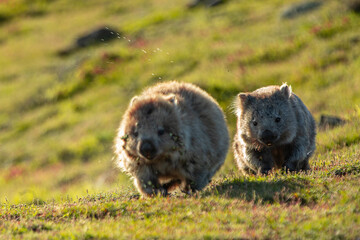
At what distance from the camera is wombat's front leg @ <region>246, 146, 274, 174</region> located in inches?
389

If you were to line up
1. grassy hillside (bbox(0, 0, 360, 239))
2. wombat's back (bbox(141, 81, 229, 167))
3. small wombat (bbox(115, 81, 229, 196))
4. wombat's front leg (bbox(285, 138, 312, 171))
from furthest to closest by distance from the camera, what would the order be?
wombat's front leg (bbox(285, 138, 312, 171)), wombat's back (bbox(141, 81, 229, 167)), small wombat (bbox(115, 81, 229, 196)), grassy hillside (bbox(0, 0, 360, 239))

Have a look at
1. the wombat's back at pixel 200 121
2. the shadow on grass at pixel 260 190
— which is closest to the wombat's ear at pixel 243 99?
the wombat's back at pixel 200 121

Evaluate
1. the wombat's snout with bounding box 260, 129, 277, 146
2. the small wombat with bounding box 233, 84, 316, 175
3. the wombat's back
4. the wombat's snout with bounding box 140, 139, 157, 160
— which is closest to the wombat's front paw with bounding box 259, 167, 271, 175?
the small wombat with bounding box 233, 84, 316, 175

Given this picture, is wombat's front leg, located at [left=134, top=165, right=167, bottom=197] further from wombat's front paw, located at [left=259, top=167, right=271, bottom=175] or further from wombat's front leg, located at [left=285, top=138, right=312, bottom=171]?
wombat's front leg, located at [left=285, top=138, right=312, bottom=171]

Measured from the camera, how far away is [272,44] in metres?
23.4

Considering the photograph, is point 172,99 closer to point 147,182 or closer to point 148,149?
point 148,149

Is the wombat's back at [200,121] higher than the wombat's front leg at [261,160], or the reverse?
the wombat's back at [200,121]

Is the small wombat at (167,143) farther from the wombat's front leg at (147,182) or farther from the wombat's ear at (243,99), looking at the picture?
the wombat's ear at (243,99)

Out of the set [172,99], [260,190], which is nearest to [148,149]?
[172,99]

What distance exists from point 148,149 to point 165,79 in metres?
15.3

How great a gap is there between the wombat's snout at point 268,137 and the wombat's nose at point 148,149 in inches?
91.9

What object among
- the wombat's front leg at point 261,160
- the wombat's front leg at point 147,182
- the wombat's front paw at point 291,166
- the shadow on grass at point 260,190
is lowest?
the wombat's front paw at point 291,166

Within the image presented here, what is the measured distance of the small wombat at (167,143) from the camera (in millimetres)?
8156

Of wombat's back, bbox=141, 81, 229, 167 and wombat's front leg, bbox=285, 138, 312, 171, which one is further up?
wombat's back, bbox=141, 81, 229, 167
